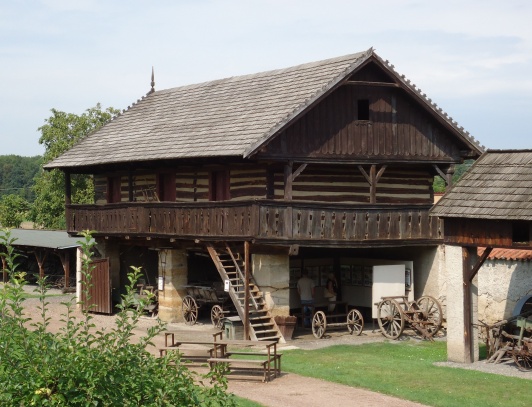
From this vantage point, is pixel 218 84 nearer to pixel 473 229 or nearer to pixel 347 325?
pixel 347 325

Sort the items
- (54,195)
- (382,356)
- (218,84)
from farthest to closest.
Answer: (54,195) < (218,84) < (382,356)

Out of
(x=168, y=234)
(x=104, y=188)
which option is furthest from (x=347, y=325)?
(x=104, y=188)

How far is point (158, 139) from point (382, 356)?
11312mm

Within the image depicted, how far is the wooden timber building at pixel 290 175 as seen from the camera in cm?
2608

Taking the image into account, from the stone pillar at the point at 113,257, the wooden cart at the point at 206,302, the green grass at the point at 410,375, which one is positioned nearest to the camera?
the green grass at the point at 410,375

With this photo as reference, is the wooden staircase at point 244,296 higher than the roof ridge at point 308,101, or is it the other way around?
the roof ridge at point 308,101

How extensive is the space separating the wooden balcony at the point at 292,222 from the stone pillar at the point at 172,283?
1295 millimetres

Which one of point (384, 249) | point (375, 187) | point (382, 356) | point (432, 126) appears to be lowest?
point (382, 356)

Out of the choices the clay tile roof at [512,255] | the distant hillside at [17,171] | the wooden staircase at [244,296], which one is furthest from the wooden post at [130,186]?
the distant hillside at [17,171]

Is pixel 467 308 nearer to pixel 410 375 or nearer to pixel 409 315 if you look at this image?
pixel 410 375

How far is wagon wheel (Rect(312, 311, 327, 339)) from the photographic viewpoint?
87.2 ft

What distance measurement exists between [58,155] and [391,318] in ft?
105

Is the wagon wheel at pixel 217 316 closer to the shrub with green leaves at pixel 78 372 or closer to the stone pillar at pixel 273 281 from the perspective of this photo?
the stone pillar at pixel 273 281

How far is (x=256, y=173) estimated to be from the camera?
27.8 metres
